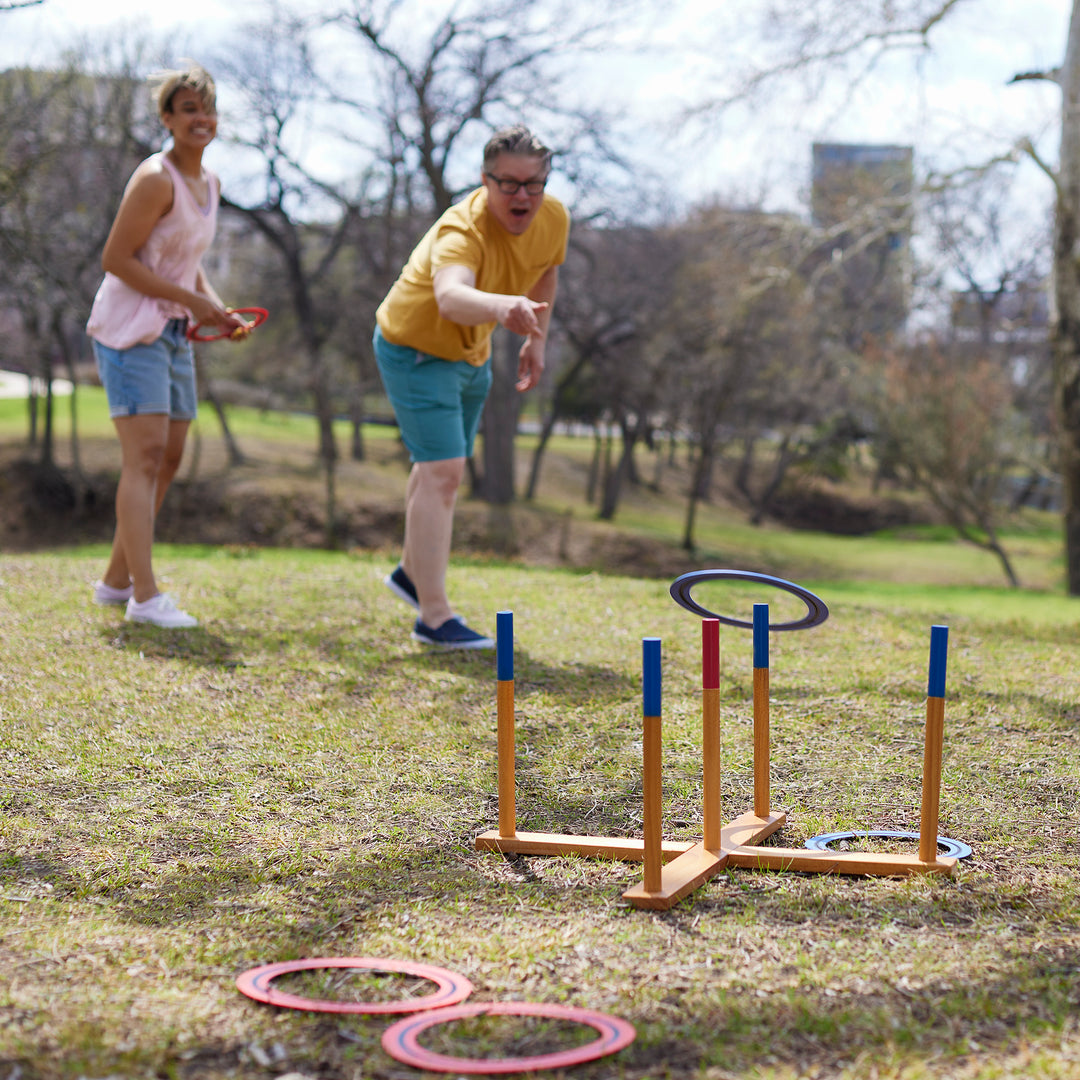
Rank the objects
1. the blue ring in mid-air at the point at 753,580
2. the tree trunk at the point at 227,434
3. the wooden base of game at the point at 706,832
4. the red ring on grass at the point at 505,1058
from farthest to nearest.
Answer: the tree trunk at the point at 227,434, the blue ring in mid-air at the point at 753,580, the wooden base of game at the point at 706,832, the red ring on grass at the point at 505,1058

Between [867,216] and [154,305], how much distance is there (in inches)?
508

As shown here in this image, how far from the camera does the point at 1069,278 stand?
40.9 feet

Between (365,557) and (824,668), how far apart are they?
517cm

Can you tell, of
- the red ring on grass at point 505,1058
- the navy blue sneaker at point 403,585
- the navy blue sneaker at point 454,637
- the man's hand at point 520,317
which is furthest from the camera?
the navy blue sneaker at point 403,585

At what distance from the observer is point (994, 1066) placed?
1698 millimetres

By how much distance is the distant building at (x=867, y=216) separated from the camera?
1555 cm

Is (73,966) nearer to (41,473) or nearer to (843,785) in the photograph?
(843,785)

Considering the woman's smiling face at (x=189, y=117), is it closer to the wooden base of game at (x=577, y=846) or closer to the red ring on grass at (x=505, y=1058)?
the wooden base of game at (x=577, y=846)

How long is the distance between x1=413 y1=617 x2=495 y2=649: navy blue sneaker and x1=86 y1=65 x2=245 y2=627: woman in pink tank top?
107cm

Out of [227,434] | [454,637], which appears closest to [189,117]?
[454,637]

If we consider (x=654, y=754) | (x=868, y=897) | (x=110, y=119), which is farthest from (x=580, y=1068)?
(x=110, y=119)

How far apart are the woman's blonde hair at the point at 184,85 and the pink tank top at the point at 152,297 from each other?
0.22 meters

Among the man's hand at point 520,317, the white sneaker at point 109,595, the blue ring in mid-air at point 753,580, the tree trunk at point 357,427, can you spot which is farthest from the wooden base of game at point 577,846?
the tree trunk at point 357,427

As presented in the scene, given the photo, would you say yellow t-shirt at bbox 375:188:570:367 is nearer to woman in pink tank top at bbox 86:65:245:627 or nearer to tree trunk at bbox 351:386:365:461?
woman in pink tank top at bbox 86:65:245:627
